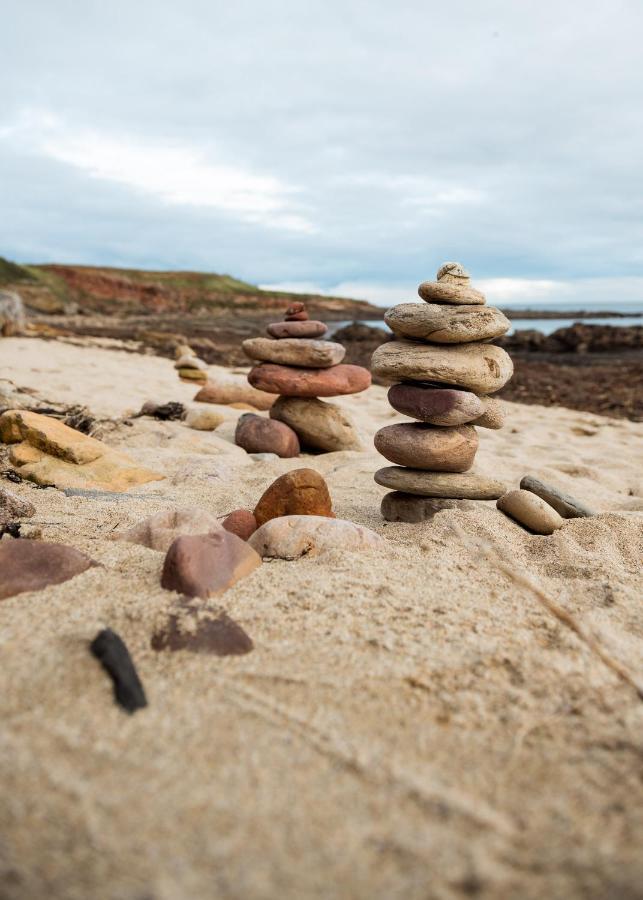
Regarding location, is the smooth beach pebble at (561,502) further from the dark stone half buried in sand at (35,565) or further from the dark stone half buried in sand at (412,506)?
the dark stone half buried in sand at (35,565)

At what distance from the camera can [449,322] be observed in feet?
12.6

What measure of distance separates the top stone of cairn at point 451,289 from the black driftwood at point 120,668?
110 inches

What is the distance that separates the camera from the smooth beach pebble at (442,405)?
12.6ft

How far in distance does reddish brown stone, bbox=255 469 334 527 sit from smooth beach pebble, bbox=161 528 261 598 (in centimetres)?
72

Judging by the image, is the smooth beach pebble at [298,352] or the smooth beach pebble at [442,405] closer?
the smooth beach pebble at [442,405]

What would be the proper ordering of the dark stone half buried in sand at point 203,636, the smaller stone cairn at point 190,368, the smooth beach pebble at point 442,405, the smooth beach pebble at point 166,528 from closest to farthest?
1. the dark stone half buried in sand at point 203,636
2. the smooth beach pebble at point 166,528
3. the smooth beach pebble at point 442,405
4. the smaller stone cairn at point 190,368

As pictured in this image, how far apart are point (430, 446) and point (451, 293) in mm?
940

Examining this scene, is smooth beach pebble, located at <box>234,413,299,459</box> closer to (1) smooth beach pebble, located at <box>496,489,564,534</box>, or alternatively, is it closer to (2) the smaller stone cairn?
(1) smooth beach pebble, located at <box>496,489,564,534</box>

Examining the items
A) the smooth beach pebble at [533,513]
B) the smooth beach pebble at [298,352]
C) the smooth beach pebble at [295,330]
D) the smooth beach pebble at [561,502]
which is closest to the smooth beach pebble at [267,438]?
the smooth beach pebble at [298,352]

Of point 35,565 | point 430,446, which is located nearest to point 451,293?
point 430,446

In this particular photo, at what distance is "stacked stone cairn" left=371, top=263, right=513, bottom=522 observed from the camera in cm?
387

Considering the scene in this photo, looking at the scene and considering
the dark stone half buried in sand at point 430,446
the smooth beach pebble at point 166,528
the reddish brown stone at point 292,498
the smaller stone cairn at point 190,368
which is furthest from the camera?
the smaller stone cairn at point 190,368

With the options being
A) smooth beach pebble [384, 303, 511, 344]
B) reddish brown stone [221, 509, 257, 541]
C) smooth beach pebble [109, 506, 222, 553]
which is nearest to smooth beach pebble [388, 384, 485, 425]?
smooth beach pebble [384, 303, 511, 344]

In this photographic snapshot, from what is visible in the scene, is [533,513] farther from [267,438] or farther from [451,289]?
[267,438]
